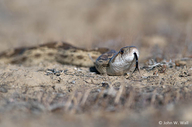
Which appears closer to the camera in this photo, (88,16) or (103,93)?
(103,93)

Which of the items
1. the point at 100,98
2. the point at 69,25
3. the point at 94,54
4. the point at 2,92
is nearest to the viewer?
the point at 100,98

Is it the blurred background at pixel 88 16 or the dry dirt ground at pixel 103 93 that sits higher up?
the blurred background at pixel 88 16

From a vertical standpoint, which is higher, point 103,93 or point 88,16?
point 88,16

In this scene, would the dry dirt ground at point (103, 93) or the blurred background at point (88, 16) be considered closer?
the dry dirt ground at point (103, 93)

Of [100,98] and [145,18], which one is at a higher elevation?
[145,18]

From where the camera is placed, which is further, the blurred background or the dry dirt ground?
the blurred background

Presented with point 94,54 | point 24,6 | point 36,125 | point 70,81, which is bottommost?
point 36,125

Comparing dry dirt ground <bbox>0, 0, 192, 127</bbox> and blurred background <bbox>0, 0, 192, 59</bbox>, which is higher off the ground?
blurred background <bbox>0, 0, 192, 59</bbox>

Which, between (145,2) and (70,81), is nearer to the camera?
(70,81)

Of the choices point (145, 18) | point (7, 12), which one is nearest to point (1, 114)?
point (145, 18)

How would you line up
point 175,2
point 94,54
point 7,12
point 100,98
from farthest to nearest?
1. point 7,12
2. point 175,2
3. point 94,54
4. point 100,98

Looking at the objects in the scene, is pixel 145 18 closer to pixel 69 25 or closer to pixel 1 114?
pixel 69 25
